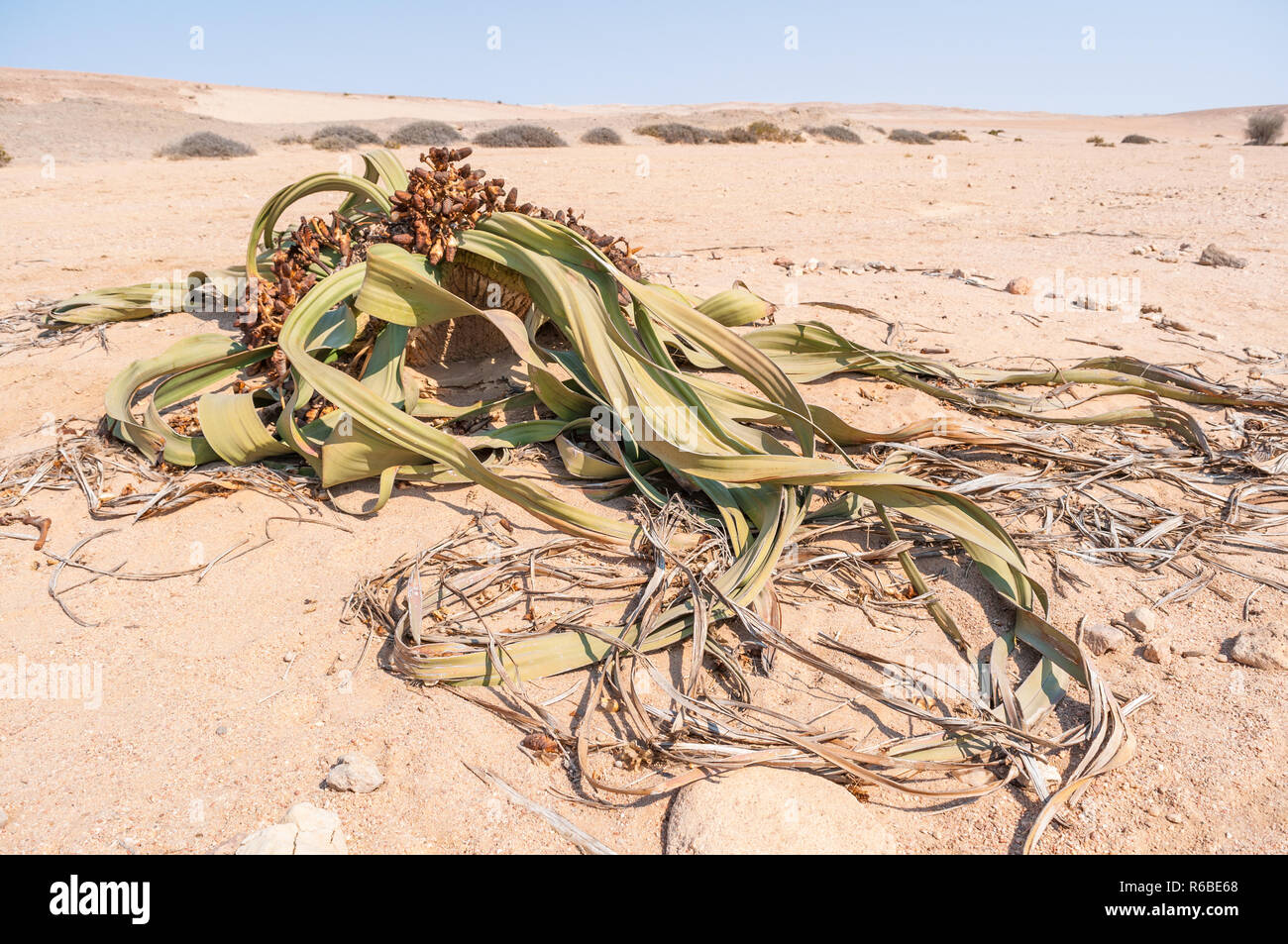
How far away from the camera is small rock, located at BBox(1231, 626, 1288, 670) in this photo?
1541 mm

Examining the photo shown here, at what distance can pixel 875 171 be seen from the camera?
899 cm

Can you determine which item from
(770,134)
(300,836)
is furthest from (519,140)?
(300,836)

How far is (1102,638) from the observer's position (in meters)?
1.61

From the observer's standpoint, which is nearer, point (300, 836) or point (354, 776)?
point (300, 836)

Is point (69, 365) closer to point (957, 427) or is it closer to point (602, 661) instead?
point (602, 661)

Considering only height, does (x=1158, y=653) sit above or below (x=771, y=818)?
above

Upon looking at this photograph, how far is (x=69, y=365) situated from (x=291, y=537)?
5.55 ft

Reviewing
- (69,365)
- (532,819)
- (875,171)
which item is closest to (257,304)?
(69,365)

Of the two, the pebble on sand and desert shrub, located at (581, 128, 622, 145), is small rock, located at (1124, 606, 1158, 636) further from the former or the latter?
desert shrub, located at (581, 128, 622, 145)

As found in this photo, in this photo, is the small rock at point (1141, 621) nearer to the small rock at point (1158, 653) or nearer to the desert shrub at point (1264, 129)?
the small rock at point (1158, 653)

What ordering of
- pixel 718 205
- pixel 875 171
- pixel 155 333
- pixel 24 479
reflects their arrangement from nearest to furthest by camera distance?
pixel 24 479, pixel 155 333, pixel 718 205, pixel 875 171

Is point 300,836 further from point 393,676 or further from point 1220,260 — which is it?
point 1220,260

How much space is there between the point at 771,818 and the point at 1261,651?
1.07 metres

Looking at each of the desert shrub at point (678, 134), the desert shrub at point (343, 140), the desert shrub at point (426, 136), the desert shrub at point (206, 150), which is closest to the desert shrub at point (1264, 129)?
the desert shrub at point (678, 134)
